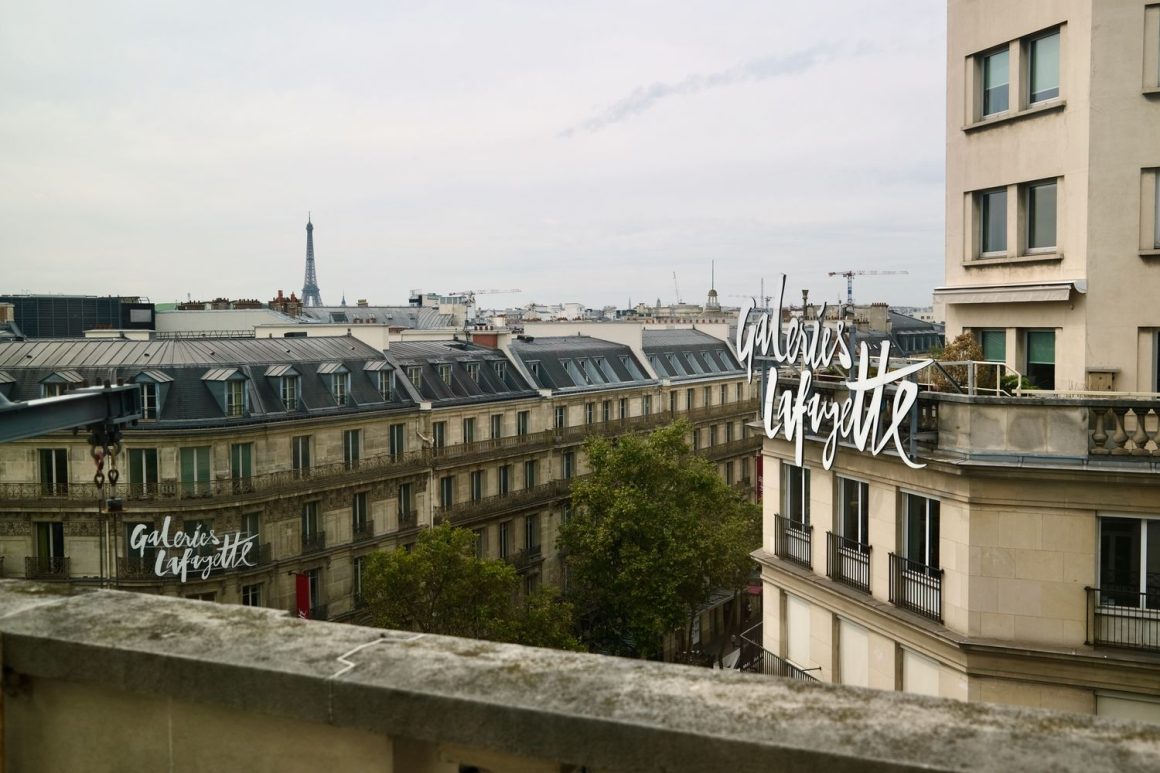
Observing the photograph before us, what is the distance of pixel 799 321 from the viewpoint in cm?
2283

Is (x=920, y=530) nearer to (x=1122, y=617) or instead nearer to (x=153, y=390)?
(x=1122, y=617)

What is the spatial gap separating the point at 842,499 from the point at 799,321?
400 centimetres

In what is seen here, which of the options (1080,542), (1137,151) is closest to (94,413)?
(1080,542)

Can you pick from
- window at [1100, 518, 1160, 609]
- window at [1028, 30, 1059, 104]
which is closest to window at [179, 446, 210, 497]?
window at [1028, 30, 1059, 104]

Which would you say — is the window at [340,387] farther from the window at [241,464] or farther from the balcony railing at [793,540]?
the balcony railing at [793,540]

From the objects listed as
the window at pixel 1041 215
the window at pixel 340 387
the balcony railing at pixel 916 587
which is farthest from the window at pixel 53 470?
the window at pixel 1041 215

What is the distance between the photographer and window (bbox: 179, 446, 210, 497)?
156 ft

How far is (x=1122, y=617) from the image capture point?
58.3ft

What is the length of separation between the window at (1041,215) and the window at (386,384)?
131 feet

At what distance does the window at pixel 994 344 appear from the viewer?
24.5m

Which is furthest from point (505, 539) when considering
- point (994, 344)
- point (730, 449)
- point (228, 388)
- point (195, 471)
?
point (994, 344)

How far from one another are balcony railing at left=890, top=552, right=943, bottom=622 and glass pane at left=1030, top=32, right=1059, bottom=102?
33.1ft

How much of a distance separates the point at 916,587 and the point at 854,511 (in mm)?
2782

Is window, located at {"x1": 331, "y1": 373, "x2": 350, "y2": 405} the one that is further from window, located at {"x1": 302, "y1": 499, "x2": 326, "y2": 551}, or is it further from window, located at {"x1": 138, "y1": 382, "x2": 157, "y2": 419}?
window, located at {"x1": 138, "y1": 382, "x2": 157, "y2": 419}
